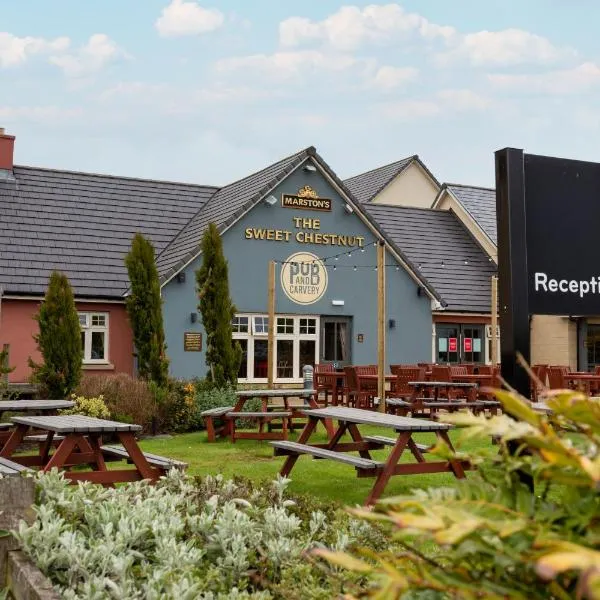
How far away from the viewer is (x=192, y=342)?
20.8 meters

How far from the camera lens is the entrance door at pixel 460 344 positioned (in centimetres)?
2528

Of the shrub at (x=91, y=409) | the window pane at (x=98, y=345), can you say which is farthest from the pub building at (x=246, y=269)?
the shrub at (x=91, y=409)

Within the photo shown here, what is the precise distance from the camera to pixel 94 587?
3.70 m

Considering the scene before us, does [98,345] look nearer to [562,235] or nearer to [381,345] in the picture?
[381,345]

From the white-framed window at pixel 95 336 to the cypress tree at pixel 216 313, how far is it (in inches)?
175

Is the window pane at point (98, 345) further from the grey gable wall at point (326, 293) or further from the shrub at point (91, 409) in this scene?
the shrub at point (91, 409)

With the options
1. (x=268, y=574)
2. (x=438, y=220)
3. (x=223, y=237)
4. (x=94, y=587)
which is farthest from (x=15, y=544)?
(x=438, y=220)

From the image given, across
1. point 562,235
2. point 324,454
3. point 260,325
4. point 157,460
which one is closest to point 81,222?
point 260,325

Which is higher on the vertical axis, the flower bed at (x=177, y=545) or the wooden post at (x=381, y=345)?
the wooden post at (x=381, y=345)

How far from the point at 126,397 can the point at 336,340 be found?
9.72m

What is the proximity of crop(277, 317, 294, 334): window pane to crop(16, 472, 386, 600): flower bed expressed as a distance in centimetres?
1747

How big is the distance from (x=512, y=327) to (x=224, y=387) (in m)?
13.6

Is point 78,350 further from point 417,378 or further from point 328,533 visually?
point 328,533

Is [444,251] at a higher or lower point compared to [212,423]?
higher
